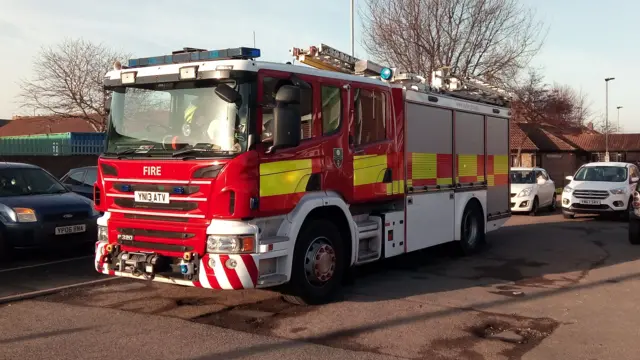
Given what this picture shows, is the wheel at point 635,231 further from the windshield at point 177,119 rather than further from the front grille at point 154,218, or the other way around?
the front grille at point 154,218

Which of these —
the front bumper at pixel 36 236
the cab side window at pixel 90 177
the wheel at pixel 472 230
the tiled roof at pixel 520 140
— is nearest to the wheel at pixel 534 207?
the wheel at pixel 472 230

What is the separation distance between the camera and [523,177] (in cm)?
1986

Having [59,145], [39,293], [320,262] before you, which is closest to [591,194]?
[320,262]

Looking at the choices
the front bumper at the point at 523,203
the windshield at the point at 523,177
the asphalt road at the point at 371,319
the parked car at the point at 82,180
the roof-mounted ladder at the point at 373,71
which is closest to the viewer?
the asphalt road at the point at 371,319

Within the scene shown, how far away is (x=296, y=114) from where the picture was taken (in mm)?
6523

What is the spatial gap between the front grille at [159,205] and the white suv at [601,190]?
13526 mm

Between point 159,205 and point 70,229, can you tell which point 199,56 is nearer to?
point 159,205

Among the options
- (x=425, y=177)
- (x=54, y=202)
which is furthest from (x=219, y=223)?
(x=54, y=202)

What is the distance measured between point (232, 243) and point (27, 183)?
20.3 ft

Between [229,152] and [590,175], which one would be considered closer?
[229,152]

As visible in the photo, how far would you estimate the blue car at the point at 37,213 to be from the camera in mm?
9508

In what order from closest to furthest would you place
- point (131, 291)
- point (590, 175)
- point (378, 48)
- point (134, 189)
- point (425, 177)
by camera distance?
point (134, 189)
point (131, 291)
point (425, 177)
point (590, 175)
point (378, 48)

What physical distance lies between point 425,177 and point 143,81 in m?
4.56

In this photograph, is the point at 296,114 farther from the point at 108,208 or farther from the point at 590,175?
the point at 590,175
